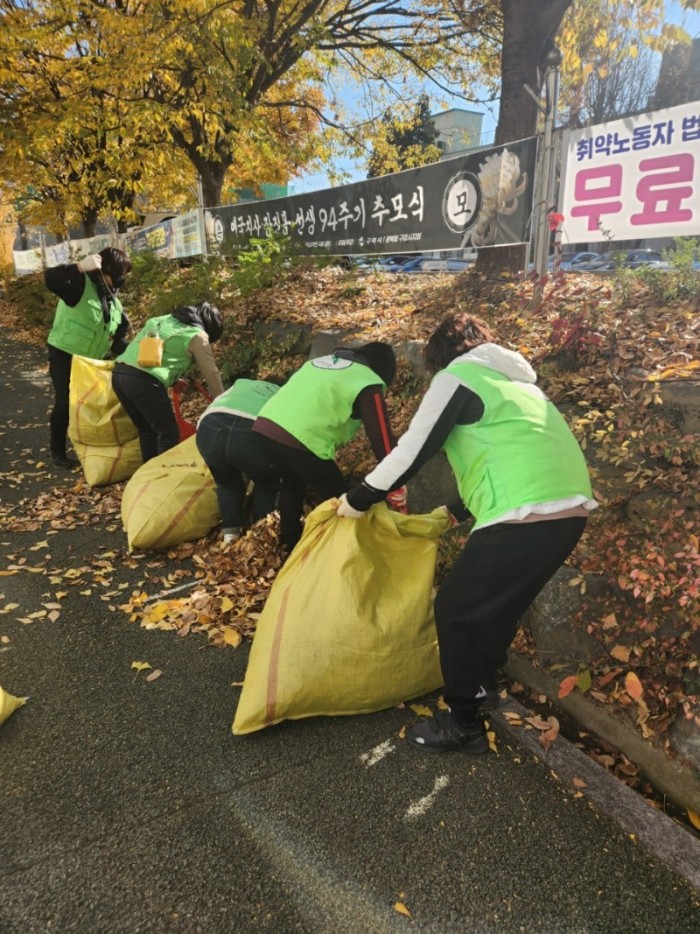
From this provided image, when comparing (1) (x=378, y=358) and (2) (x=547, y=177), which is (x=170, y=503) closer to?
(1) (x=378, y=358)

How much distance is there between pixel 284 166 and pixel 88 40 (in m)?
7.08

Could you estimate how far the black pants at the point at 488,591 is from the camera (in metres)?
1.99

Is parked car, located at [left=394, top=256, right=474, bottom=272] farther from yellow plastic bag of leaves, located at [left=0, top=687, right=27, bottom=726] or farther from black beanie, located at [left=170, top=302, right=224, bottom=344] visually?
yellow plastic bag of leaves, located at [left=0, top=687, right=27, bottom=726]

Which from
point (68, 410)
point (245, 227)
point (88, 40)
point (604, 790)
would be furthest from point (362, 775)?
point (88, 40)

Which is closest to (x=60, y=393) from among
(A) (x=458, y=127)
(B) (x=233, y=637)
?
(B) (x=233, y=637)

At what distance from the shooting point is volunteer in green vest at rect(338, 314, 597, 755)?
1974mm

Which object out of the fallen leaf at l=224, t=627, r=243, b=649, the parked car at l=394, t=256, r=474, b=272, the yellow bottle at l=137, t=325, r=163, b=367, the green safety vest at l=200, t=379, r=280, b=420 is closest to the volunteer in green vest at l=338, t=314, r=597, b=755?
the fallen leaf at l=224, t=627, r=243, b=649

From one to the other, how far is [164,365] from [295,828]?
342 centimetres

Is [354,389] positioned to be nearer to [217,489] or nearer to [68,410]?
[217,489]

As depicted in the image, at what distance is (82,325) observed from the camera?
5.28 metres

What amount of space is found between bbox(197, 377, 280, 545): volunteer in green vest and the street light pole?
7.22ft

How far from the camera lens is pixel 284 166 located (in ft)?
51.2

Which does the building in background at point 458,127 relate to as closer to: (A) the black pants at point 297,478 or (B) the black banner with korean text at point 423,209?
(B) the black banner with korean text at point 423,209

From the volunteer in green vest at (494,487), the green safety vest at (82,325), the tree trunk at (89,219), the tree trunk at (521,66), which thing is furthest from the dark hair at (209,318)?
the tree trunk at (89,219)
